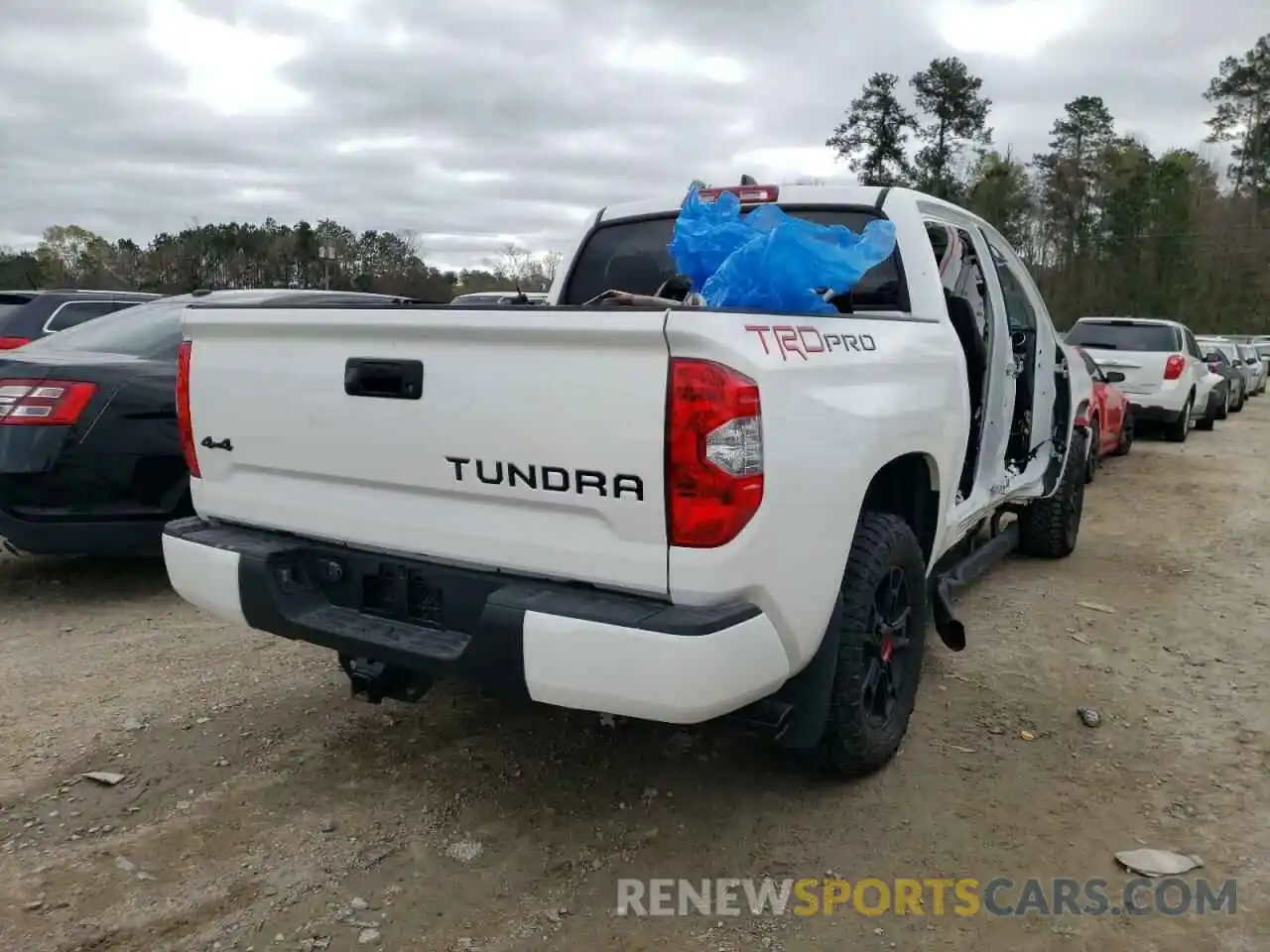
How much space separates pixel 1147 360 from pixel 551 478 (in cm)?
1297

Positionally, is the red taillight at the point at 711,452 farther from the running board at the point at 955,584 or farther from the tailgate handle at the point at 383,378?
the running board at the point at 955,584

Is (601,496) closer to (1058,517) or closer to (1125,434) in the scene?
(1058,517)

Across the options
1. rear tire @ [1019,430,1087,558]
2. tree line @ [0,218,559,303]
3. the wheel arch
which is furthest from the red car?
tree line @ [0,218,559,303]

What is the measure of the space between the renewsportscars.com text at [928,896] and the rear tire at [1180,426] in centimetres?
1245

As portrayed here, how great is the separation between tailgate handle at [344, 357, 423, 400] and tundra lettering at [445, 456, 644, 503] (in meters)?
0.23

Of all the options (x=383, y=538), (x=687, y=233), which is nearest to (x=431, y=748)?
(x=383, y=538)

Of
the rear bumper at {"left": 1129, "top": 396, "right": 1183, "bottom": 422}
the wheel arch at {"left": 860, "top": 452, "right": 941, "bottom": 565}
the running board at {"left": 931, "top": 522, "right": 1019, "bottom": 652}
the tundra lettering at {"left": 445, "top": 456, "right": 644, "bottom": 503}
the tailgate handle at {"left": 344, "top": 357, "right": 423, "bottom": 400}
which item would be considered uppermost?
the tailgate handle at {"left": 344, "top": 357, "right": 423, "bottom": 400}

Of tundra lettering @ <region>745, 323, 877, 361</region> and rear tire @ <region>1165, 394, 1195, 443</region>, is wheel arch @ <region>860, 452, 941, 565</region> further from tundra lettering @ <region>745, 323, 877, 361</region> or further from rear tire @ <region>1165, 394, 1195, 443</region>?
rear tire @ <region>1165, 394, 1195, 443</region>

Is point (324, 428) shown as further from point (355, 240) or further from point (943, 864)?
point (355, 240)

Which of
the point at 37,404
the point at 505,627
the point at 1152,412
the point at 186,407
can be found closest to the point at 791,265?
the point at 505,627

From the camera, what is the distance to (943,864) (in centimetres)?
290

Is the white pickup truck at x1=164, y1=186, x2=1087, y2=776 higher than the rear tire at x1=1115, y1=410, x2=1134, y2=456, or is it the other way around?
the white pickup truck at x1=164, y1=186, x2=1087, y2=776

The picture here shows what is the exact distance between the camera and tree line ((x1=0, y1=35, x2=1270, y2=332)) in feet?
144

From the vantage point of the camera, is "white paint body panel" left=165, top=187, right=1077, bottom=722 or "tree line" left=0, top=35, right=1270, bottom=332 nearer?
"white paint body panel" left=165, top=187, right=1077, bottom=722
